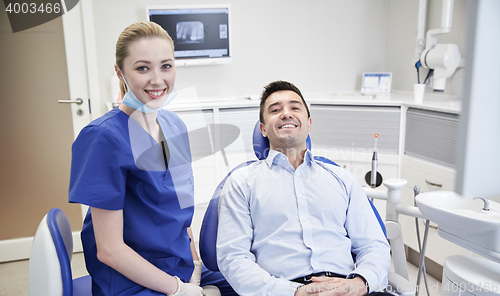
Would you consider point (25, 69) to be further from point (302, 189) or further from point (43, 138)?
point (302, 189)

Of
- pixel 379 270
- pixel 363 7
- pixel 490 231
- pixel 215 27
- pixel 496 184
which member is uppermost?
pixel 363 7

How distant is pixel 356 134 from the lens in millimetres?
2586

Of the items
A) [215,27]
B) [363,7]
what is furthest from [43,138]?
[363,7]

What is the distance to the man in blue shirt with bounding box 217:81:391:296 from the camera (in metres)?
1.16

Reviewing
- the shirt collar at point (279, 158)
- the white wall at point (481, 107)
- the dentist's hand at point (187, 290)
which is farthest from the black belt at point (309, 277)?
the white wall at point (481, 107)

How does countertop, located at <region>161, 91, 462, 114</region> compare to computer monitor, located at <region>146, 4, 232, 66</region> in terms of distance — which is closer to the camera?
countertop, located at <region>161, 91, 462, 114</region>

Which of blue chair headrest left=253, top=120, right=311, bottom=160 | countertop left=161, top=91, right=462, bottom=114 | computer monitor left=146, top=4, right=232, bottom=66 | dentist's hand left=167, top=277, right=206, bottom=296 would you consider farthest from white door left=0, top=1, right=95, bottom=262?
dentist's hand left=167, top=277, right=206, bottom=296

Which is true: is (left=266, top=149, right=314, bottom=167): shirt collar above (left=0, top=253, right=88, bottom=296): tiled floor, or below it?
above

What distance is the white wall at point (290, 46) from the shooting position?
2.85 meters

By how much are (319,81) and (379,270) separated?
222cm

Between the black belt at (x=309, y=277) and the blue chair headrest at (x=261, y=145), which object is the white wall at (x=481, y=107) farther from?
the blue chair headrest at (x=261, y=145)
